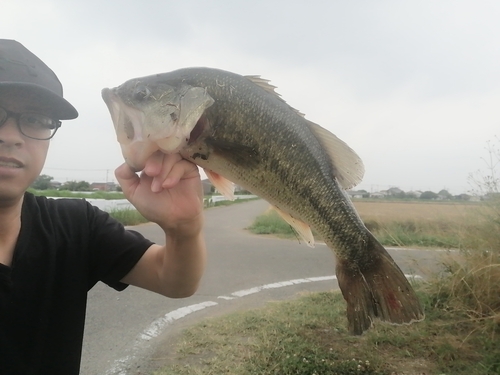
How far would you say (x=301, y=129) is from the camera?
1934 mm

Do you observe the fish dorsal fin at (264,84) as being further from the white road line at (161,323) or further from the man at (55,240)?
the white road line at (161,323)

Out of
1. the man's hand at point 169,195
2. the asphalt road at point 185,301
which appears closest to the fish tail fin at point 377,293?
the man's hand at point 169,195

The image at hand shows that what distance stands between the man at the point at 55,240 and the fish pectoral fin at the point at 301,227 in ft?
1.45

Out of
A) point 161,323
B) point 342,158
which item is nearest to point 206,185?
point 342,158

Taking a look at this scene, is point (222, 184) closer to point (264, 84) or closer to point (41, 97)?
point (264, 84)

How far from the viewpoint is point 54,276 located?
2.05m

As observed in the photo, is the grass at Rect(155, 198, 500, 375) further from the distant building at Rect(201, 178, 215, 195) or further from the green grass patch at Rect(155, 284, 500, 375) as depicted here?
the distant building at Rect(201, 178, 215, 195)

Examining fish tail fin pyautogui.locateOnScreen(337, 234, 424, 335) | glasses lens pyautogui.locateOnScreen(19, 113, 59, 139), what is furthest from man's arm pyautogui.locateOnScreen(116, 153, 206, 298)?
fish tail fin pyautogui.locateOnScreen(337, 234, 424, 335)

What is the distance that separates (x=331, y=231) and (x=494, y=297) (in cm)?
362

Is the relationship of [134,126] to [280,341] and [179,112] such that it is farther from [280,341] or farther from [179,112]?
[280,341]

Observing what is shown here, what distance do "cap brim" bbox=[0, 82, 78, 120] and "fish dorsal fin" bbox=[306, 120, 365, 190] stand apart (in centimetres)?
129

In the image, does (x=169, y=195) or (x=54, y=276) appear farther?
(x=54, y=276)

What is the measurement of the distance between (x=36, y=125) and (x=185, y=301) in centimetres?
465

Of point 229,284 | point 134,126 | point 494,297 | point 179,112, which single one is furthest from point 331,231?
point 229,284
